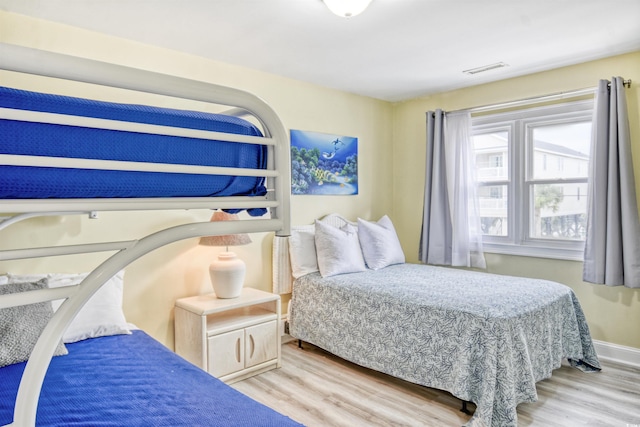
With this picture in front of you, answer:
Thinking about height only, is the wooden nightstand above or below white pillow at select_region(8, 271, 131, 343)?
below

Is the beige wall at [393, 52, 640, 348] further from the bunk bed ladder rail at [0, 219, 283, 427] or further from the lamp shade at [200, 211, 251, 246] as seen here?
the bunk bed ladder rail at [0, 219, 283, 427]

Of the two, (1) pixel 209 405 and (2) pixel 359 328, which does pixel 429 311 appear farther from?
(1) pixel 209 405

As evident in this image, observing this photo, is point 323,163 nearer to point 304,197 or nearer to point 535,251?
point 304,197

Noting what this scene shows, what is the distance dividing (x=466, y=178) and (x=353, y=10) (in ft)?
7.23

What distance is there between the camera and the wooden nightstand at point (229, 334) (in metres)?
2.76

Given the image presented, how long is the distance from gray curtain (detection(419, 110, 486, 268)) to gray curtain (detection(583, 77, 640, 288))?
93 centimetres

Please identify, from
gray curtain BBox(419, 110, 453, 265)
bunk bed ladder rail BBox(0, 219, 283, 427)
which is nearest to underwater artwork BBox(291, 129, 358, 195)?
gray curtain BBox(419, 110, 453, 265)

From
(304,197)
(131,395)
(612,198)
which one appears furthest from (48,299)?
(612,198)

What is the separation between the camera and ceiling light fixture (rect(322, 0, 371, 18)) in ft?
6.93

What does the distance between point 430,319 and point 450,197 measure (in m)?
1.68

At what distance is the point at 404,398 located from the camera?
264 centimetres

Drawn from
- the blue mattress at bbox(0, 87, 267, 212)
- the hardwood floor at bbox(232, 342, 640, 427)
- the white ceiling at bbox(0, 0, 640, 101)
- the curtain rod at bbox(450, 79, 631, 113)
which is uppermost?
the white ceiling at bbox(0, 0, 640, 101)

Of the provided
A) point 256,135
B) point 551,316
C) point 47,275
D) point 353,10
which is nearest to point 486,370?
point 551,316

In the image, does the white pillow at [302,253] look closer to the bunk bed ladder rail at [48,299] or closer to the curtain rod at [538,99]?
the curtain rod at [538,99]
